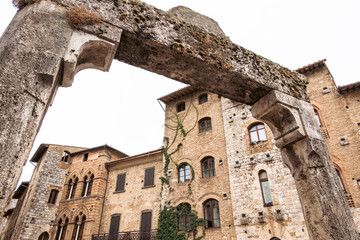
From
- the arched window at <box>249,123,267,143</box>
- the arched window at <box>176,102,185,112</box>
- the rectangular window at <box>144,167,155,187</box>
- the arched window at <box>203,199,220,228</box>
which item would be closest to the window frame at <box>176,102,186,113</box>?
the arched window at <box>176,102,185,112</box>

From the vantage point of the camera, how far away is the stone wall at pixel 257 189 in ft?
36.6

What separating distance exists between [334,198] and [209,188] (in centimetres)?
1124

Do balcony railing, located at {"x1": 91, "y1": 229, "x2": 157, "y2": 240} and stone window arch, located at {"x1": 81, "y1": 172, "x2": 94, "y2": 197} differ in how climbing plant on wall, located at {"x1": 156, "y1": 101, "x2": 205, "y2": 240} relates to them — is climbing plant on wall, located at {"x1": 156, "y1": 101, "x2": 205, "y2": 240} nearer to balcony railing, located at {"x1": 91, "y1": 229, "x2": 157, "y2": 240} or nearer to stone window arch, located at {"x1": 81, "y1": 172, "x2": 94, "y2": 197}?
balcony railing, located at {"x1": 91, "y1": 229, "x2": 157, "y2": 240}

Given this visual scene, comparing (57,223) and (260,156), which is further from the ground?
(260,156)

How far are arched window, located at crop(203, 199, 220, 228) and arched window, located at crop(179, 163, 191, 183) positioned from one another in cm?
216

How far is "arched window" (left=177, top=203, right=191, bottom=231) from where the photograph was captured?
1396 cm

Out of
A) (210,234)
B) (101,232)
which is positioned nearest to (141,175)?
(101,232)

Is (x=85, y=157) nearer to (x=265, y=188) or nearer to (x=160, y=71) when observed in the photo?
(x=265, y=188)

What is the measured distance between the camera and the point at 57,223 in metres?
19.1

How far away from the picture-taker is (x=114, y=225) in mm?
17141

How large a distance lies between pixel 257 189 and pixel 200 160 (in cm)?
413

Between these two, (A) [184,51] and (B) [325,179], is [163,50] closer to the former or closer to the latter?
(A) [184,51]

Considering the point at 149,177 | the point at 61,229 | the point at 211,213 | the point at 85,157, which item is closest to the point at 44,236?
the point at 61,229

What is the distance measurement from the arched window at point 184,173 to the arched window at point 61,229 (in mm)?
10611
